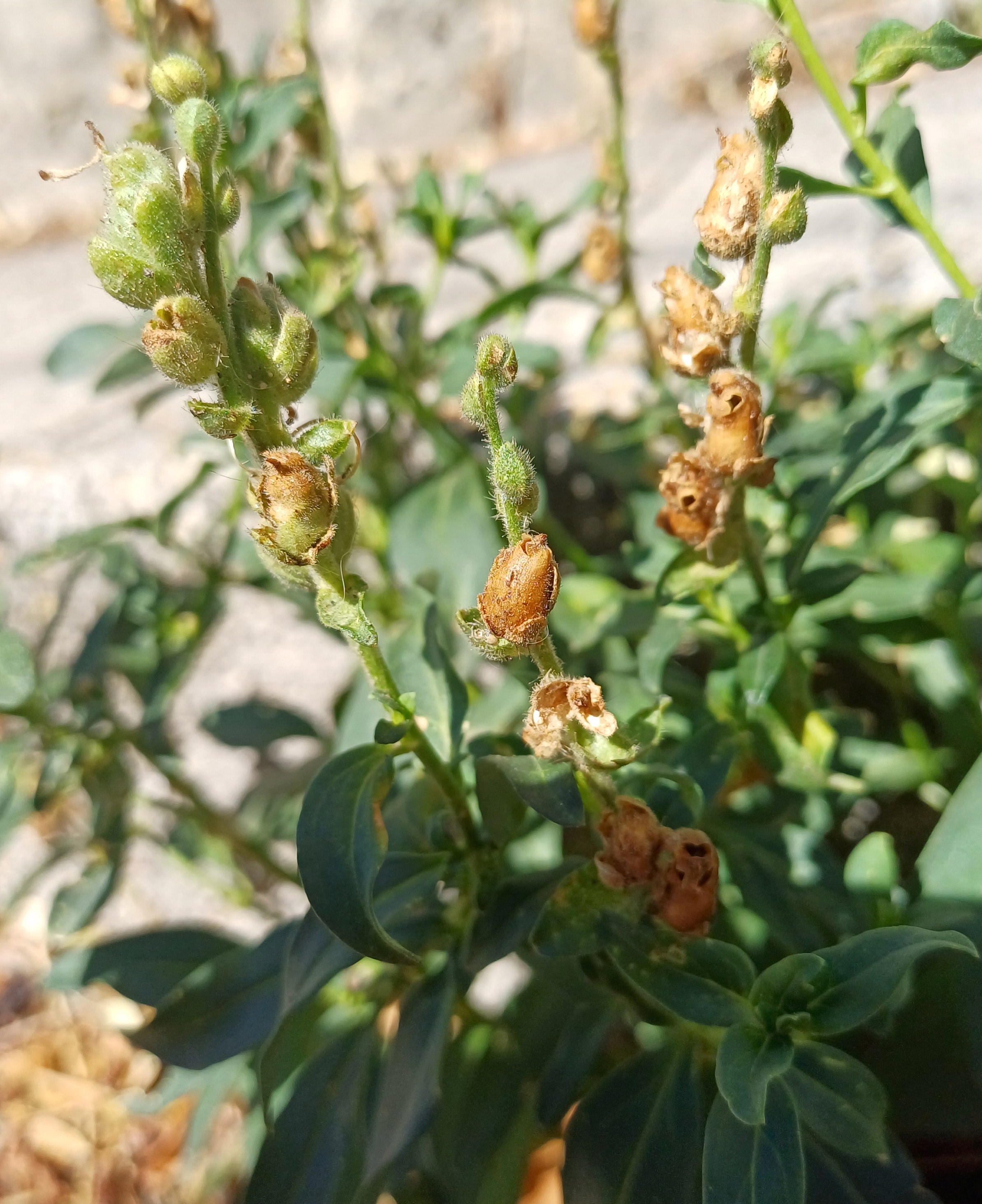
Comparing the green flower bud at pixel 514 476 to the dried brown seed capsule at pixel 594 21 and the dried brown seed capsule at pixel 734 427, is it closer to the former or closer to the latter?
the dried brown seed capsule at pixel 734 427

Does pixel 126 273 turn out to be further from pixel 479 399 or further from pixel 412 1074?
pixel 412 1074

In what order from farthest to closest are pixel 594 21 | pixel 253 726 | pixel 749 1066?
pixel 253 726, pixel 594 21, pixel 749 1066

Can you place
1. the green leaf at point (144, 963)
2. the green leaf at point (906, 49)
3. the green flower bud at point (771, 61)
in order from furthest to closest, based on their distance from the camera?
the green leaf at point (144, 963) → the green leaf at point (906, 49) → the green flower bud at point (771, 61)

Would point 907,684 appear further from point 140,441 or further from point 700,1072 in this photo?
point 140,441

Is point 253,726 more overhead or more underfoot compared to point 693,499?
more underfoot

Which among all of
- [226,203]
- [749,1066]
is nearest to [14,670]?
[226,203]

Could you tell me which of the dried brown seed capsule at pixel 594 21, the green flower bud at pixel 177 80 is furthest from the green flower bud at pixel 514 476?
the dried brown seed capsule at pixel 594 21

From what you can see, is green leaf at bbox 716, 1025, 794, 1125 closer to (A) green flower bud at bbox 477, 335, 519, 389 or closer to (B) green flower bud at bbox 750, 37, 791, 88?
(A) green flower bud at bbox 477, 335, 519, 389
